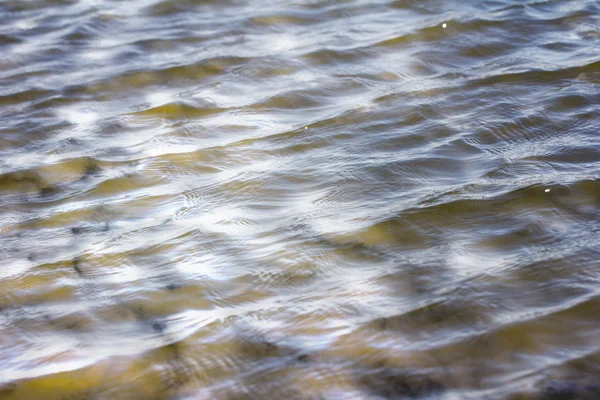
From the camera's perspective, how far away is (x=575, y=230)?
8.50ft

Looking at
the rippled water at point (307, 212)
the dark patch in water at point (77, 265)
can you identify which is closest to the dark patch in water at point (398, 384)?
the rippled water at point (307, 212)

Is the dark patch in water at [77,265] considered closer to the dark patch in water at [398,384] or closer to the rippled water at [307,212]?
the rippled water at [307,212]

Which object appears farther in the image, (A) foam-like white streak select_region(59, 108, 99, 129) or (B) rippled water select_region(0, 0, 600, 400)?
(A) foam-like white streak select_region(59, 108, 99, 129)

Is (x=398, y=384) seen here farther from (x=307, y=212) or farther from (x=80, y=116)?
(x=80, y=116)

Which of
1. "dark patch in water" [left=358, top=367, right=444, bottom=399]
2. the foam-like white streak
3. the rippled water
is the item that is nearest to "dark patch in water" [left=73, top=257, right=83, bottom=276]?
the rippled water

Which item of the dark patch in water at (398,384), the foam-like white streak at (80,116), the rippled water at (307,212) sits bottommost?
the dark patch in water at (398,384)

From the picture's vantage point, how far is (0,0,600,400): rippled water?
210 centimetres

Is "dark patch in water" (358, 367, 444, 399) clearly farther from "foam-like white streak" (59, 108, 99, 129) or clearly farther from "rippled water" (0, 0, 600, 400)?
"foam-like white streak" (59, 108, 99, 129)

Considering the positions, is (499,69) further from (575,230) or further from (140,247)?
(140,247)

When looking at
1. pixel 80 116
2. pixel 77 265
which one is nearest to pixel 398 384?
pixel 77 265

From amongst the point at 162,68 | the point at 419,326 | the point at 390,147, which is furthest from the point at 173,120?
the point at 419,326

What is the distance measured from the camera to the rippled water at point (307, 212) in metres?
2.10

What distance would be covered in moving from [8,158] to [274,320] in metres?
1.85

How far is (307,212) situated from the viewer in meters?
2.84
